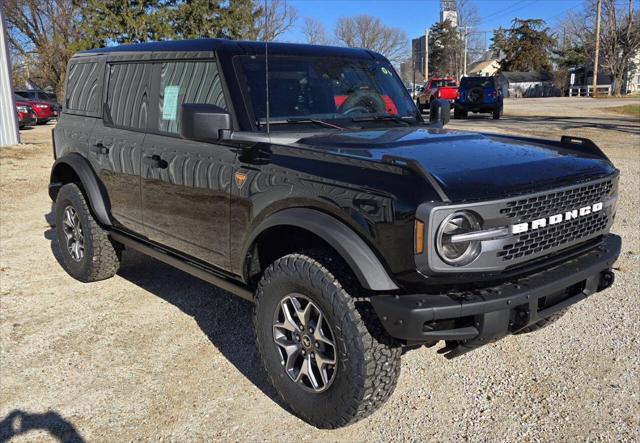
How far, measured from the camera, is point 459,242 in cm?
256

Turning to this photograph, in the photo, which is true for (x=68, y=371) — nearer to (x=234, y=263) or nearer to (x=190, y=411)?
(x=190, y=411)

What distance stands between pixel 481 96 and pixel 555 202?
24084mm

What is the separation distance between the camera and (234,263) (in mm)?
3488

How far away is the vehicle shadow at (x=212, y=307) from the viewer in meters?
3.77

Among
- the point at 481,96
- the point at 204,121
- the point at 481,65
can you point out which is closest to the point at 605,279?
the point at 204,121

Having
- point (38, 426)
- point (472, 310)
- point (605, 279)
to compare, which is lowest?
point (38, 426)

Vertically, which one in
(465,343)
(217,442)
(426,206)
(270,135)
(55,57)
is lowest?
(217,442)

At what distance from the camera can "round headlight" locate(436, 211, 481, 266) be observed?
8.38 ft

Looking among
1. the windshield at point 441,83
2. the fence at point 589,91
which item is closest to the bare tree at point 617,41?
the fence at point 589,91

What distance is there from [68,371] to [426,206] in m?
2.59

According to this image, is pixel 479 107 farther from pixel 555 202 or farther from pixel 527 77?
pixel 527 77

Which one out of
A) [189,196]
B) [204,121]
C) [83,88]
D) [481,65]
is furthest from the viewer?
[481,65]

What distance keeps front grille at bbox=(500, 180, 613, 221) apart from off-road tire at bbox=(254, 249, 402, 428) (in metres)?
0.82

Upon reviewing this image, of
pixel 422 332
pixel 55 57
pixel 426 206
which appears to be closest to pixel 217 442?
pixel 422 332
